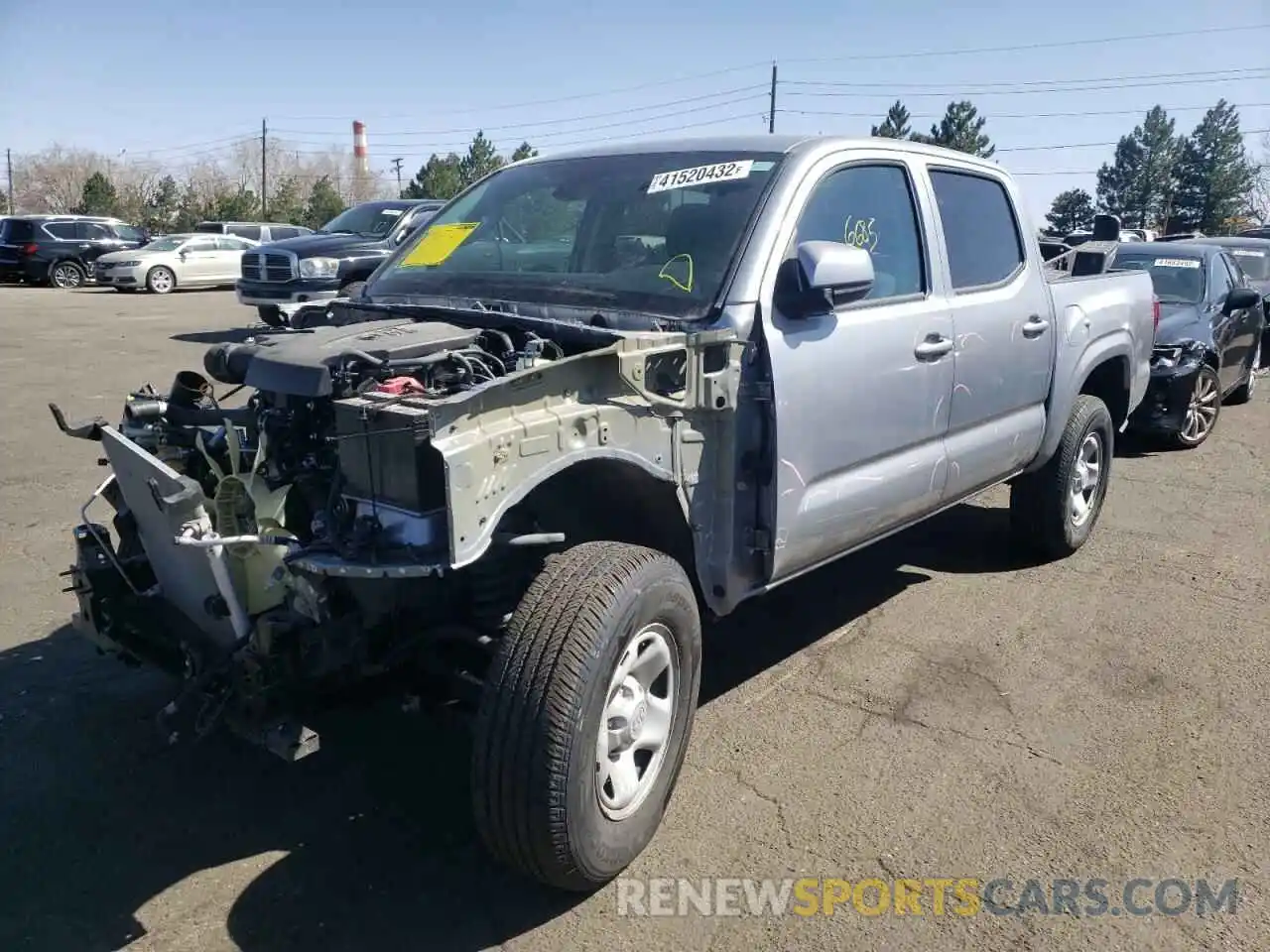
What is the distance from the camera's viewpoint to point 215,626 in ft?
9.68

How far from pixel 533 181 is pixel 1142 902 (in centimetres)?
328

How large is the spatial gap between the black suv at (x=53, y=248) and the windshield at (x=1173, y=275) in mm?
24291

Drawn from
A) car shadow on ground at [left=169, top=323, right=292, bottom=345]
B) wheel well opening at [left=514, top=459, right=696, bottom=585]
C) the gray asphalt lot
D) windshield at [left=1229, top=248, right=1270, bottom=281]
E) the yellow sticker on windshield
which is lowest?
the gray asphalt lot

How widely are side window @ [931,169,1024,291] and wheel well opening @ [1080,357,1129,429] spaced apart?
4.18 ft

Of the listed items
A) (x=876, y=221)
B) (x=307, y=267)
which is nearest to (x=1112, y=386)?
(x=876, y=221)

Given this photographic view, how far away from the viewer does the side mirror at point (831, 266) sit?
329cm

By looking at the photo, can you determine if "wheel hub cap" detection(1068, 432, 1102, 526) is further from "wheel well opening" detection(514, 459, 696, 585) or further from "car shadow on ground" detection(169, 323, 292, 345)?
"car shadow on ground" detection(169, 323, 292, 345)

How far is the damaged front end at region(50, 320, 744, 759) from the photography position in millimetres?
2623

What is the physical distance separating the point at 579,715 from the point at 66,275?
91.3 feet

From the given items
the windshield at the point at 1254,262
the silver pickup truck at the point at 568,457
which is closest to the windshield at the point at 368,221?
the windshield at the point at 1254,262

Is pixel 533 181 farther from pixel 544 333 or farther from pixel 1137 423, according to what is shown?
pixel 1137 423

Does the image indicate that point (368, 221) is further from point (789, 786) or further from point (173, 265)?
point (789, 786)

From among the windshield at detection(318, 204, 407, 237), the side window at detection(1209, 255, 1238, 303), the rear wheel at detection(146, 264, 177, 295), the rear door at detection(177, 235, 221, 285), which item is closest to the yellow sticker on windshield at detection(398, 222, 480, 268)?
the side window at detection(1209, 255, 1238, 303)

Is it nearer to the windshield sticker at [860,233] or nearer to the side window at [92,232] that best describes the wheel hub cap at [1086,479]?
the windshield sticker at [860,233]
